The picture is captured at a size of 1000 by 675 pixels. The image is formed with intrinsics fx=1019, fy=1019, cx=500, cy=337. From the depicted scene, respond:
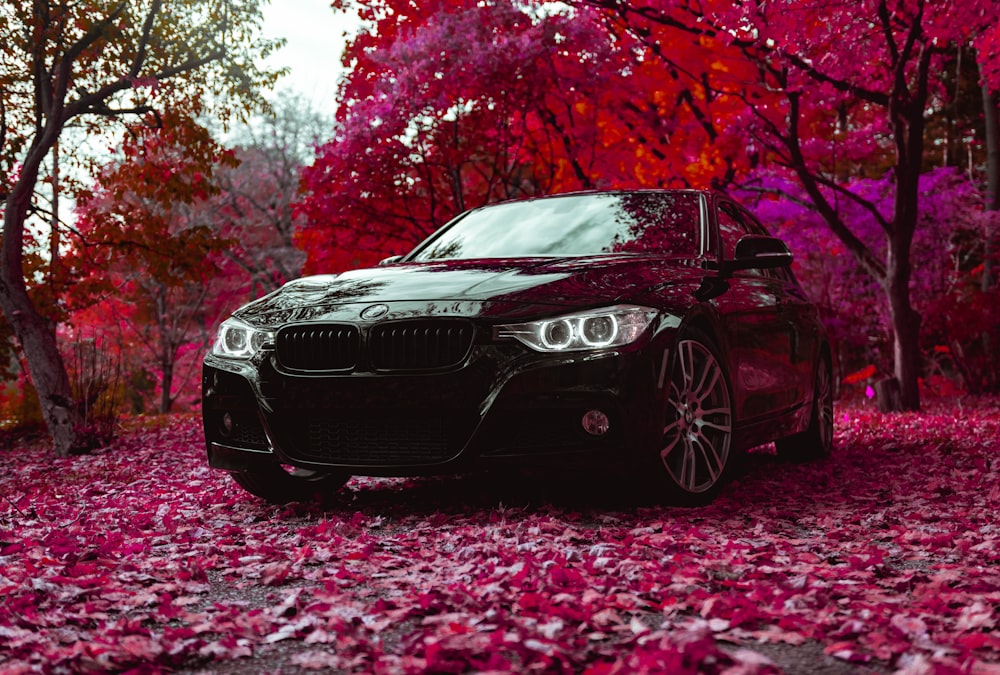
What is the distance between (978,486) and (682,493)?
2.19 metres

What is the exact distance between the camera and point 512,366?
14.2 ft

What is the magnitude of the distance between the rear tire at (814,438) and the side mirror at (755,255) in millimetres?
1745

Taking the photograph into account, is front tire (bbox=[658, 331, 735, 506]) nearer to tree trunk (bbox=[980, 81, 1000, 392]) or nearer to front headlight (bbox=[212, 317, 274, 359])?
front headlight (bbox=[212, 317, 274, 359])

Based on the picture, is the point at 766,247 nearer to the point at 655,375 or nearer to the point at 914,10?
the point at 655,375

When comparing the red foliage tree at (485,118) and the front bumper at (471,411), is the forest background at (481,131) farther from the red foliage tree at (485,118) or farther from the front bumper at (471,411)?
the front bumper at (471,411)

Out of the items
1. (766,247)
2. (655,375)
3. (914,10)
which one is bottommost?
(655,375)

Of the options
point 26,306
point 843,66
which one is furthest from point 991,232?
point 26,306

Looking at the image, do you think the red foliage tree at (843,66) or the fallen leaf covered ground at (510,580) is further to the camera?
the red foliage tree at (843,66)

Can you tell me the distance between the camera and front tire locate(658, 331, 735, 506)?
182 inches

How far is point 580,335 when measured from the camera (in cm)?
435

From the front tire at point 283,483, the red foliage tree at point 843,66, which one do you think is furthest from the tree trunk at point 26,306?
the red foliage tree at point 843,66

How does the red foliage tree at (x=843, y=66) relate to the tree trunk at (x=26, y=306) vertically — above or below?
above

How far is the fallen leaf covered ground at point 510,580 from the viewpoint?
2.77m

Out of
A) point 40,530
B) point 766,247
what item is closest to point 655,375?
point 766,247
